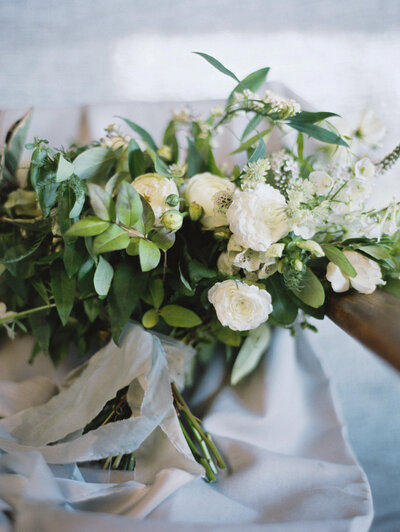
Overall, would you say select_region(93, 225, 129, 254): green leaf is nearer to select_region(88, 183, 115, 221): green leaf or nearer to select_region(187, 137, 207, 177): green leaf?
select_region(88, 183, 115, 221): green leaf

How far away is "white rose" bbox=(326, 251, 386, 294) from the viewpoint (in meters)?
0.48

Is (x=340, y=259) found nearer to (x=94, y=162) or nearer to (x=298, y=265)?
(x=298, y=265)

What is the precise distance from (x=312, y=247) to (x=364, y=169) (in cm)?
14

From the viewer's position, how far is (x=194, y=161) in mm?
585

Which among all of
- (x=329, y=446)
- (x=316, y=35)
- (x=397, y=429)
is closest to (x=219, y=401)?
Result: (x=329, y=446)

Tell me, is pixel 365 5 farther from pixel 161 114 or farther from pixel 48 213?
pixel 48 213

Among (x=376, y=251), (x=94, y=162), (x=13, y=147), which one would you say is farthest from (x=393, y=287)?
(x=13, y=147)

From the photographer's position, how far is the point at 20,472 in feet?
1.59

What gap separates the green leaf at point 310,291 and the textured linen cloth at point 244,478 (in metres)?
0.22

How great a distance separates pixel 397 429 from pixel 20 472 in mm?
678

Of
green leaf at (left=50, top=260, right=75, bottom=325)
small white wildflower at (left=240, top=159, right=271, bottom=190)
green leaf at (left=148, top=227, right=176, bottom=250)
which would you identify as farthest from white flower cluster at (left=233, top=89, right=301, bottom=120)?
green leaf at (left=50, top=260, right=75, bottom=325)

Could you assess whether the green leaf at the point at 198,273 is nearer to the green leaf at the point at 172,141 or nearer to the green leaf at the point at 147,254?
the green leaf at the point at 147,254

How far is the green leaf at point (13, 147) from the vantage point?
58 centimetres

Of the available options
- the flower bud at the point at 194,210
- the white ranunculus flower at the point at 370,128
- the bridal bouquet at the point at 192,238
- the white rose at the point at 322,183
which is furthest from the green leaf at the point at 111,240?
the white ranunculus flower at the point at 370,128
